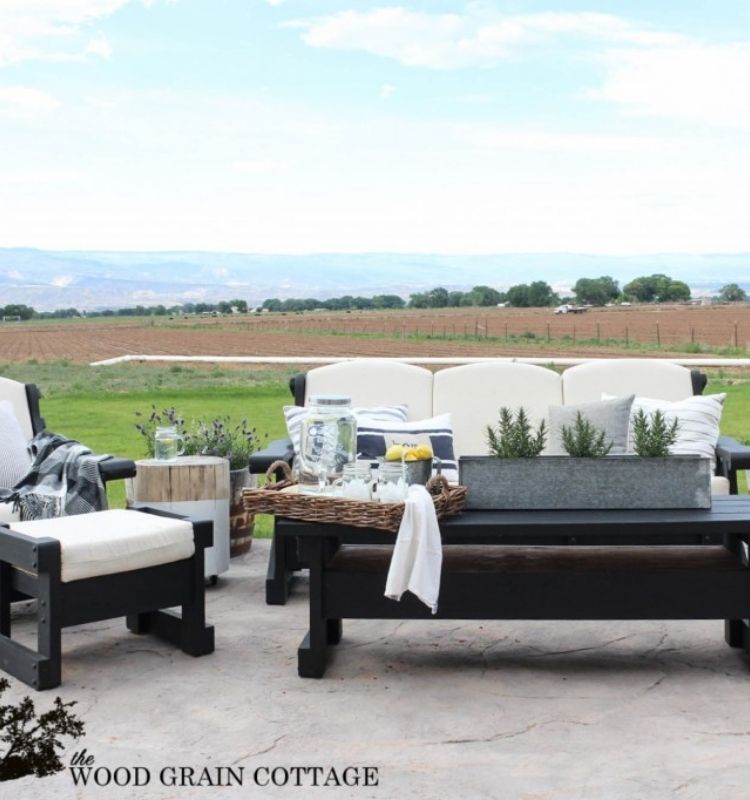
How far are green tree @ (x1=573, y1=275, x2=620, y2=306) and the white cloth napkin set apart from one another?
65.7 m

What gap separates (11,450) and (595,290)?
66726 mm

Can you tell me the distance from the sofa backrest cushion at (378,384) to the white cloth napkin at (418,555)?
6.03 feet

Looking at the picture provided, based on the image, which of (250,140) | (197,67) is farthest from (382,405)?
(250,140)

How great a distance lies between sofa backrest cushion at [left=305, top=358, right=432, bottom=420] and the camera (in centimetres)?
529

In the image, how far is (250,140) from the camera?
115 ft

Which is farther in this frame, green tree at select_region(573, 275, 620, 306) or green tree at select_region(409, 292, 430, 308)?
green tree at select_region(409, 292, 430, 308)

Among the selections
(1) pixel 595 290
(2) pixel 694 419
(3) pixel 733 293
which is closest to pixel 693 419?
(2) pixel 694 419

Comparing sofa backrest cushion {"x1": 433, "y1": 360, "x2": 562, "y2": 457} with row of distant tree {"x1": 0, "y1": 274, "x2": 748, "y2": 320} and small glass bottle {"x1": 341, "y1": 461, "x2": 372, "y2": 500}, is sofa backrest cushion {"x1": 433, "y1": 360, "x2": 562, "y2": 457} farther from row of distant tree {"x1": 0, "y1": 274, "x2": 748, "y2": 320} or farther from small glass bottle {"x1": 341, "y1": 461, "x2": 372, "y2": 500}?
row of distant tree {"x1": 0, "y1": 274, "x2": 748, "y2": 320}

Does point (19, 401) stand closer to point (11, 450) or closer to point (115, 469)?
point (11, 450)

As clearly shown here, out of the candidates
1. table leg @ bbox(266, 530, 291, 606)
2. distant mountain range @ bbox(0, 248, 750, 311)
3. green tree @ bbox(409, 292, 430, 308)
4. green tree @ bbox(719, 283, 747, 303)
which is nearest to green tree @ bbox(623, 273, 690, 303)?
green tree @ bbox(719, 283, 747, 303)

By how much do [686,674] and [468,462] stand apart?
0.96 m

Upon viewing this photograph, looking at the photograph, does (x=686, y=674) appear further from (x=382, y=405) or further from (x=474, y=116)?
(x=474, y=116)

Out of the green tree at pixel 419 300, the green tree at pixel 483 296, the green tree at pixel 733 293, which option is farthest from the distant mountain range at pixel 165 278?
the green tree at pixel 733 293

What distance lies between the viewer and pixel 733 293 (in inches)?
2643
